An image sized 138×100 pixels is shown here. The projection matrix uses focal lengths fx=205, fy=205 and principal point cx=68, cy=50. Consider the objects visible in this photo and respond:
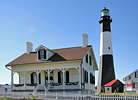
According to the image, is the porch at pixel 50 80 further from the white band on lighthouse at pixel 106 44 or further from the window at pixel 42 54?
the white band on lighthouse at pixel 106 44

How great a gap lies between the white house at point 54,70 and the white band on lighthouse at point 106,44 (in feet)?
42.4

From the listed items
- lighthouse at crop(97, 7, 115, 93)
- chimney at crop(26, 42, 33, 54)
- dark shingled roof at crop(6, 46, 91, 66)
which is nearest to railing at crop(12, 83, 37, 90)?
dark shingled roof at crop(6, 46, 91, 66)

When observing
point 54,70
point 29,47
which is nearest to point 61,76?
point 54,70

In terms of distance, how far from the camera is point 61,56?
77.2 ft

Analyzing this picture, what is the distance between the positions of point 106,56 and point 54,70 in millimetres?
16666

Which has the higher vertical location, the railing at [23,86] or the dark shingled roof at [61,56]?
the dark shingled roof at [61,56]

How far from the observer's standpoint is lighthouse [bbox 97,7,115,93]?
126 ft

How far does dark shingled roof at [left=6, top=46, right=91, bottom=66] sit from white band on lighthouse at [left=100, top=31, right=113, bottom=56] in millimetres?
14028

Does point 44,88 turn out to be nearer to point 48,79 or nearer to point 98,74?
point 48,79

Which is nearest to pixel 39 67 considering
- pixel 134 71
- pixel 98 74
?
pixel 98 74

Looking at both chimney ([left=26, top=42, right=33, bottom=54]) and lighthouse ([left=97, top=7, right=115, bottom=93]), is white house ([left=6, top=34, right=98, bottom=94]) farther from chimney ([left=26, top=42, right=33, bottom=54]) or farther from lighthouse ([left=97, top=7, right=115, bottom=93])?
lighthouse ([left=97, top=7, right=115, bottom=93])

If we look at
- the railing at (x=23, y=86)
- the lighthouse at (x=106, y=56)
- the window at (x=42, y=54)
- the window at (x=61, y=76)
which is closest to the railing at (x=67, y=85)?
the window at (x=61, y=76)

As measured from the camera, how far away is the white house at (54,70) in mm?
22031

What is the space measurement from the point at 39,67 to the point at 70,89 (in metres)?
4.53
